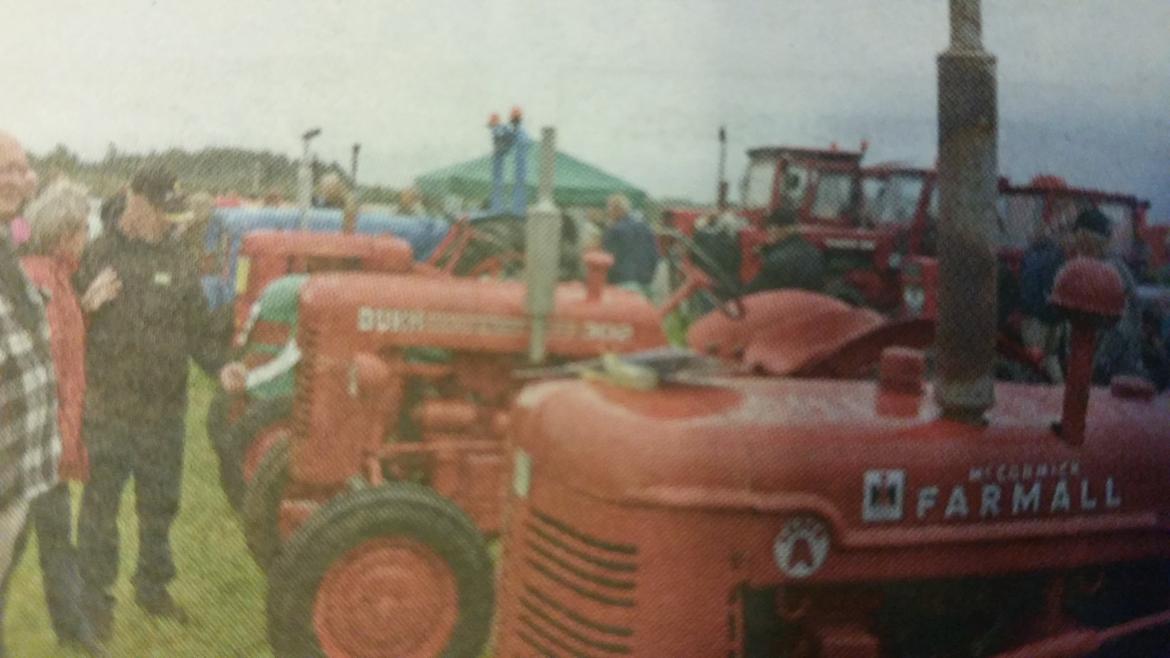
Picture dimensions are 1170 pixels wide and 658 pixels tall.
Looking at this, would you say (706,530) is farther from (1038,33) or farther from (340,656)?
(1038,33)

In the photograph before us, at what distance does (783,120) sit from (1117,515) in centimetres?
102

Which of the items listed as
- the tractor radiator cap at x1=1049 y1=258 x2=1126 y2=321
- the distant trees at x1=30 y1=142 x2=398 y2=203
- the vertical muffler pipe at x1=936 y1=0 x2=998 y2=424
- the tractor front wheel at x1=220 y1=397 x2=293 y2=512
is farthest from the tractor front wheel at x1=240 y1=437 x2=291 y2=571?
the tractor radiator cap at x1=1049 y1=258 x2=1126 y2=321

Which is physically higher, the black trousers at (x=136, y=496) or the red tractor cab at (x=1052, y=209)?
the red tractor cab at (x=1052, y=209)

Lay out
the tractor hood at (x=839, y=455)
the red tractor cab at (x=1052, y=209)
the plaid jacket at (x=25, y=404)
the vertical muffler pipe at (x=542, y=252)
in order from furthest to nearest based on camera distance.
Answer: the red tractor cab at (x=1052, y=209) < the vertical muffler pipe at (x=542, y=252) < the plaid jacket at (x=25, y=404) < the tractor hood at (x=839, y=455)

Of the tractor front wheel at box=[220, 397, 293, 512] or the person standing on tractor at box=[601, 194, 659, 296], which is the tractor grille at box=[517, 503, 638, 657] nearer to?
the person standing on tractor at box=[601, 194, 659, 296]

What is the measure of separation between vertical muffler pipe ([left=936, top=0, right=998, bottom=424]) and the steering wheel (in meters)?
0.46

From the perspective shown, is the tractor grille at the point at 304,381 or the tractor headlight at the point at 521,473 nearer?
the tractor headlight at the point at 521,473

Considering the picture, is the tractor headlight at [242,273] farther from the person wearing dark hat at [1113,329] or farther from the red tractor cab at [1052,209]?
the person wearing dark hat at [1113,329]

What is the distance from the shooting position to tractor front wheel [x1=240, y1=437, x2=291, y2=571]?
233cm

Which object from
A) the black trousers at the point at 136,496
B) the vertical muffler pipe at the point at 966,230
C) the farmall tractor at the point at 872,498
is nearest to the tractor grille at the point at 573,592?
the farmall tractor at the point at 872,498

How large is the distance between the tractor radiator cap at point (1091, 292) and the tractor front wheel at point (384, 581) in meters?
1.21

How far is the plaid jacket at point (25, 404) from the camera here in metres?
2.06

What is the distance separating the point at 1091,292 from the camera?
1720mm

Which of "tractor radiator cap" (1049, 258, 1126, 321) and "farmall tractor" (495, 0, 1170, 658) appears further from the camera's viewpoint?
"tractor radiator cap" (1049, 258, 1126, 321)
